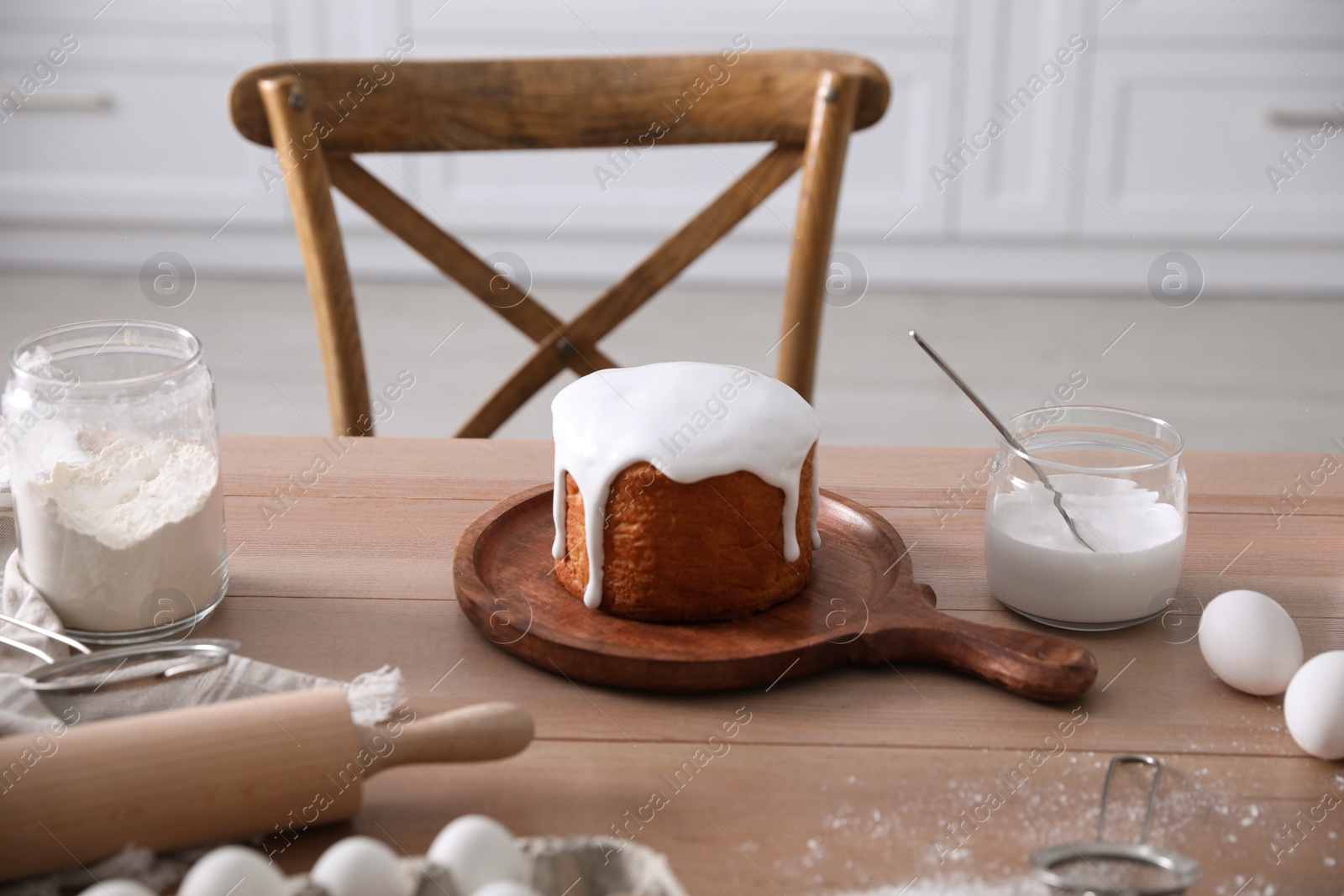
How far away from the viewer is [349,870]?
534 mm

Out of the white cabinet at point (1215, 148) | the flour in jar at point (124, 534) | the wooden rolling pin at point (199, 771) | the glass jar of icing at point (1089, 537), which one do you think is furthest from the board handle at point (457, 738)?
the white cabinet at point (1215, 148)

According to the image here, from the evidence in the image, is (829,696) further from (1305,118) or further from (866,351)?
(1305,118)

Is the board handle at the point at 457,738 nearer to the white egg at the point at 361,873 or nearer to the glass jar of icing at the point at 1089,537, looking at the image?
the white egg at the point at 361,873

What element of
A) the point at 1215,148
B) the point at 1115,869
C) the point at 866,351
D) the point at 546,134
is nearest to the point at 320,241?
the point at 546,134

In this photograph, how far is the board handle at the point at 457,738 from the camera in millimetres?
662

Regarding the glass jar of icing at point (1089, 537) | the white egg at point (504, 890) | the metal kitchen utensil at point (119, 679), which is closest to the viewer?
the white egg at point (504, 890)

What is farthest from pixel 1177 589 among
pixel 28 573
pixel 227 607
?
pixel 28 573

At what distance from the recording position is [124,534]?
0.78 metres

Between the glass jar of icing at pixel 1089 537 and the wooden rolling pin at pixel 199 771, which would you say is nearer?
the wooden rolling pin at pixel 199 771

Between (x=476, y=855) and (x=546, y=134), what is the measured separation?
915 millimetres

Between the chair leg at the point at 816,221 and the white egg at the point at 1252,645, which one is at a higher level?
the chair leg at the point at 816,221

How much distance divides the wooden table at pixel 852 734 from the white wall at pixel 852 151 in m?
2.22

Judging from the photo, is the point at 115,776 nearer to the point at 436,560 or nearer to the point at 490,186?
the point at 436,560

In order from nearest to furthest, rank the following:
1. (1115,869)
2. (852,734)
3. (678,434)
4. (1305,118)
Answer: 1. (1115,869)
2. (852,734)
3. (678,434)
4. (1305,118)
